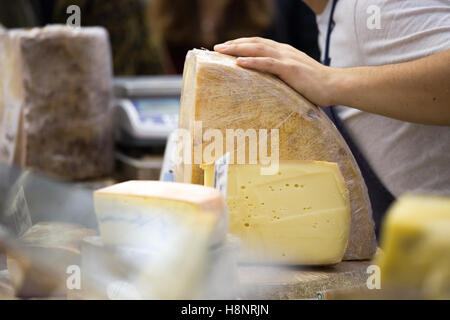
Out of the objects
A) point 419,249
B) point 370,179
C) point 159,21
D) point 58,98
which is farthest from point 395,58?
point 159,21

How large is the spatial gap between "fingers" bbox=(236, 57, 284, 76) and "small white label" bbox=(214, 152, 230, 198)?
0.19 meters

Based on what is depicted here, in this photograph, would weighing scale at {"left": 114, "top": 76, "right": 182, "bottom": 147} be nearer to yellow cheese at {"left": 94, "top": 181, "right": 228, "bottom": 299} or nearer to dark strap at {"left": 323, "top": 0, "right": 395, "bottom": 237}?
dark strap at {"left": 323, "top": 0, "right": 395, "bottom": 237}

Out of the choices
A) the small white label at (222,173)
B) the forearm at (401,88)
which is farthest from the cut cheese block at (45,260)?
the forearm at (401,88)

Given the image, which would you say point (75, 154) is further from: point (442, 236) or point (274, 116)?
point (442, 236)

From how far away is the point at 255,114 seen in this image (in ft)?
3.69

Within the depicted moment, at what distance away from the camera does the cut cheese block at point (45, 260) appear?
85 centimetres

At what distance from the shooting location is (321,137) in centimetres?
115

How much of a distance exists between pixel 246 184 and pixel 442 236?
537 mm

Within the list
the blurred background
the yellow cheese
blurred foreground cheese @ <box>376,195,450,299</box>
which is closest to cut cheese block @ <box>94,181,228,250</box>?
the yellow cheese

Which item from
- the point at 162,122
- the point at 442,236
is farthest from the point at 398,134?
the point at 162,122

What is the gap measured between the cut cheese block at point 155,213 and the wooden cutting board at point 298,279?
0.49 ft

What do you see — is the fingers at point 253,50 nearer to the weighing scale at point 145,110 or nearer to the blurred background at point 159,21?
the weighing scale at point 145,110

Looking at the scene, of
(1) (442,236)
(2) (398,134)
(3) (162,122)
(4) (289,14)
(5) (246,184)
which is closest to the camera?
(1) (442,236)

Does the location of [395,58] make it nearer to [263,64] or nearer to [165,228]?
[263,64]
